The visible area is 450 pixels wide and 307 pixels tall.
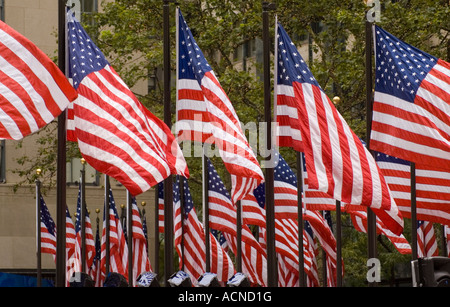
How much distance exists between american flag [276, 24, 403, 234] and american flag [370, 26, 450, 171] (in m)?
0.50

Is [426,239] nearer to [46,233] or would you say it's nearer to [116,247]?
[116,247]

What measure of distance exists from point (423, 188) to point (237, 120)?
4.45 meters

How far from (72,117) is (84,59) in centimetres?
141

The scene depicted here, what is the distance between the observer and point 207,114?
1991 cm

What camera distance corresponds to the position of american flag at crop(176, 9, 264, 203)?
1853 centimetres

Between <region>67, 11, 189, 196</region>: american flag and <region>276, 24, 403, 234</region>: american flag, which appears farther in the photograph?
<region>276, 24, 403, 234</region>: american flag

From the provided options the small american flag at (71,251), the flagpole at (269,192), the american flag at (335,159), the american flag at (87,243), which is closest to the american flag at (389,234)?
the flagpole at (269,192)

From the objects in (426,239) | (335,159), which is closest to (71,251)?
(426,239)

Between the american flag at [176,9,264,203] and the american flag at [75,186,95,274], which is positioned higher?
the american flag at [176,9,264,203]

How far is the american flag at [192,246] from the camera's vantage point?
29.9m

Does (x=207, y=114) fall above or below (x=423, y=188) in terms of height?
above

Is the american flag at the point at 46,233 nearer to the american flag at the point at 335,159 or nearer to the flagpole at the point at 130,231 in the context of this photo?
the flagpole at the point at 130,231

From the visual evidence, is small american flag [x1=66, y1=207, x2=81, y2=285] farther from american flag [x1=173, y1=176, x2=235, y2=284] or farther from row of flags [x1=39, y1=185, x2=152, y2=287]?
Result: american flag [x1=173, y1=176, x2=235, y2=284]

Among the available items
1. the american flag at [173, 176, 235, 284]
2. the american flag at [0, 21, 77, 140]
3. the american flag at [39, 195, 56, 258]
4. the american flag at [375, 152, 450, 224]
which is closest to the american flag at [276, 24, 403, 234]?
the american flag at [375, 152, 450, 224]
